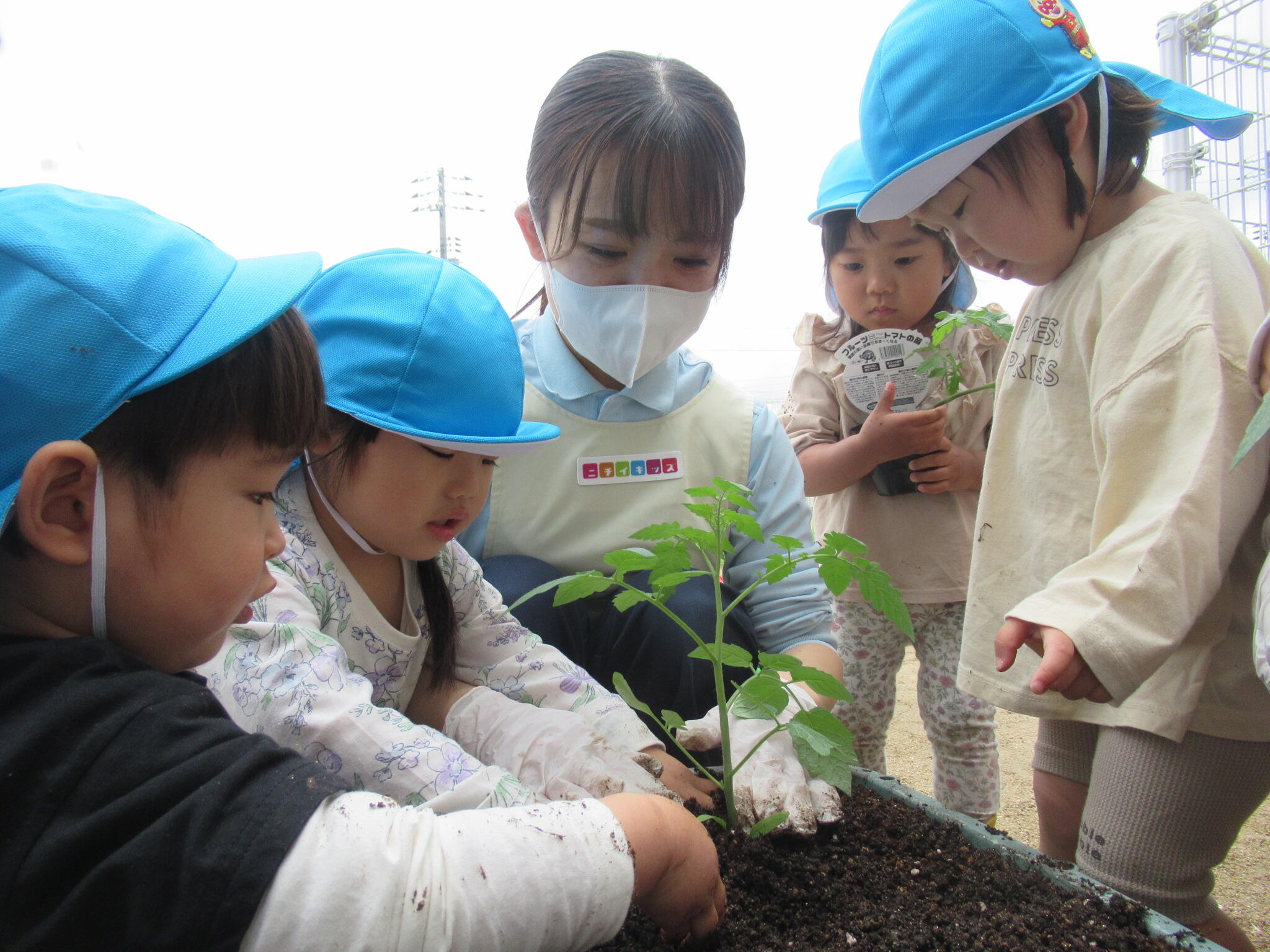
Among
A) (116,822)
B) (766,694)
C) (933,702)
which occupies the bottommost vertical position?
(933,702)

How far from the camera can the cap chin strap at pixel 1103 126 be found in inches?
44.4

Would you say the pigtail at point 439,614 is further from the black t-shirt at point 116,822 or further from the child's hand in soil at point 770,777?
the black t-shirt at point 116,822

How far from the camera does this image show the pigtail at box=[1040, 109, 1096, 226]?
44.0 inches

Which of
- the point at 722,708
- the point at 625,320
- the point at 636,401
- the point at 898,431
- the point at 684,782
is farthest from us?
the point at 898,431

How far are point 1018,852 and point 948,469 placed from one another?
987 mm

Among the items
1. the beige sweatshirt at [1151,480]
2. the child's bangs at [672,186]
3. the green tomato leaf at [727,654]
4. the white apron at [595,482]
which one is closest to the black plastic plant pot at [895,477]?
the white apron at [595,482]

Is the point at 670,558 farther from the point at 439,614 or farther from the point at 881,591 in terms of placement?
the point at 439,614

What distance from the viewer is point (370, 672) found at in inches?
45.3

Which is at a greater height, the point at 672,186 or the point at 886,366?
the point at 672,186

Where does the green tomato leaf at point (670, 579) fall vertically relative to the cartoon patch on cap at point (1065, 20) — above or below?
below

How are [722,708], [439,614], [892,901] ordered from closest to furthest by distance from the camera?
[892,901] < [722,708] < [439,614]

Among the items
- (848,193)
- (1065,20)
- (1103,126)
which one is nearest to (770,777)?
(1103,126)

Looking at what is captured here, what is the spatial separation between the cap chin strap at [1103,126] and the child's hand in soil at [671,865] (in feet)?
3.41

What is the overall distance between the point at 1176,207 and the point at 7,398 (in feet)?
4.35
